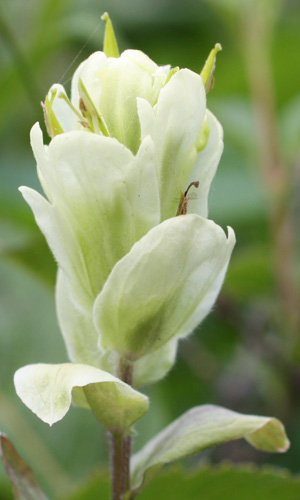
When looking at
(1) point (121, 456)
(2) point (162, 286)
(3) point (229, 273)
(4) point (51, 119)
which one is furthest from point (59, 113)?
(3) point (229, 273)

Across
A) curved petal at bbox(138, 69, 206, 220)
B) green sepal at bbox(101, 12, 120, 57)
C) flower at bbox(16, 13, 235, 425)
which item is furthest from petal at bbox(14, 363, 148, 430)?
green sepal at bbox(101, 12, 120, 57)

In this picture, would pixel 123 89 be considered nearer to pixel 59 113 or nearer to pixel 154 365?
pixel 59 113

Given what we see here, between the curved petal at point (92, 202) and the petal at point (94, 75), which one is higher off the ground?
the petal at point (94, 75)

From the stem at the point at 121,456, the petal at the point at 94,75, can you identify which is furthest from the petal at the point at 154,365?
the petal at the point at 94,75

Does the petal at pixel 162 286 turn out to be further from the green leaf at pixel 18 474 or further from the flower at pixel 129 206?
the green leaf at pixel 18 474

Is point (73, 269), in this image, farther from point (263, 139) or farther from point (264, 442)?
point (263, 139)

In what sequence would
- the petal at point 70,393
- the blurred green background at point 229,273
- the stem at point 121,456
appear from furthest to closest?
the blurred green background at point 229,273
the stem at point 121,456
the petal at point 70,393

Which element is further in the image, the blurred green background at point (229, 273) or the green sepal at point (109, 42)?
the blurred green background at point (229, 273)
